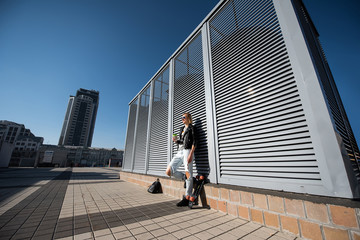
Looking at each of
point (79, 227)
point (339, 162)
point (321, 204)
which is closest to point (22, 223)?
point (79, 227)

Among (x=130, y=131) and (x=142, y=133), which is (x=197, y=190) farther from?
(x=130, y=131)

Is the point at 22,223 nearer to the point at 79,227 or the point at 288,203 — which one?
the point at 79,227

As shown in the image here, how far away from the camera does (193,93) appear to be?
3998mm

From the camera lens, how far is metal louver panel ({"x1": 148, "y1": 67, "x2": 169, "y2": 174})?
480cm

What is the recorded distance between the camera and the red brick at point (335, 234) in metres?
1.31

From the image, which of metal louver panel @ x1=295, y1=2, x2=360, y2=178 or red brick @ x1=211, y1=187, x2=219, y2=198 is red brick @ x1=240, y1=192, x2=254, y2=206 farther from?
metal louver panel @ x1=295, y1=2, x2=360, y2=178

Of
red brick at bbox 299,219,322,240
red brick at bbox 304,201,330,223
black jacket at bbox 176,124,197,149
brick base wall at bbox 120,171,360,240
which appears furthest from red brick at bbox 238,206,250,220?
black jacket at bbox 176,124,197,149

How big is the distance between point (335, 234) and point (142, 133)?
6315 millimetres

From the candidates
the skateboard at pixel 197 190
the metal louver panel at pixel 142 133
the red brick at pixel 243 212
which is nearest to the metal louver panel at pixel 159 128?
the metal louver panel at pixel 142 133

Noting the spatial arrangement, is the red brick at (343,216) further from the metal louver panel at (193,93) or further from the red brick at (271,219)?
the metal louver panel at (193,93)

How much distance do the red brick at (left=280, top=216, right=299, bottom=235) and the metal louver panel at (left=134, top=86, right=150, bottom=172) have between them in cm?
513

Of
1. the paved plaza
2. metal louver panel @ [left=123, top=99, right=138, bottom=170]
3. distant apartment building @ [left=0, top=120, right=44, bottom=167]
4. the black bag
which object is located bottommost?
the paved plaza

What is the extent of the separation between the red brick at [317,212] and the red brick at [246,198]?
2.13 ft

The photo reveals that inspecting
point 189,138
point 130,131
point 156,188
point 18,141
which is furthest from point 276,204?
point 18,141
